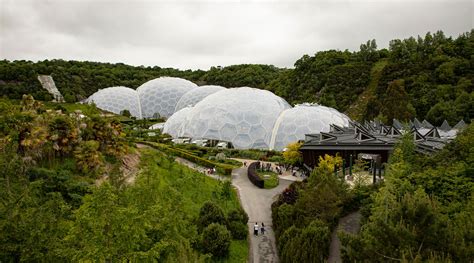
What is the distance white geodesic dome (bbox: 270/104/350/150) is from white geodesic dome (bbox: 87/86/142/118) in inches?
1458

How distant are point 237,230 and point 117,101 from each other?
59183 mm

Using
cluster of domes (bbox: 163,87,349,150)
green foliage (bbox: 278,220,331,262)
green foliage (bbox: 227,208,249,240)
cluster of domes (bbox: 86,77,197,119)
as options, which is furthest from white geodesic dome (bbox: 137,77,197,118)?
green foliage (bbox: 278,220,331,262)

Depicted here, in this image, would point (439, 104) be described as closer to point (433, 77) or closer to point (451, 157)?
point (433, 77)

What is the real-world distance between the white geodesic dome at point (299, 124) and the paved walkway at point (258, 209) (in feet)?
31.8

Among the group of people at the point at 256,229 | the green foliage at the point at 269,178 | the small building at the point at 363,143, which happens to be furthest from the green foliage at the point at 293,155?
the group of people at the point at 256,229

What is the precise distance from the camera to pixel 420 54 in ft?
212

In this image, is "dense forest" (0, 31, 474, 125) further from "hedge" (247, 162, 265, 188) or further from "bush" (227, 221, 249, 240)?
"bush" (227, 221, 249, 240)

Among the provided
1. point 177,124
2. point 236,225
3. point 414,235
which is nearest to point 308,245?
point 236,225

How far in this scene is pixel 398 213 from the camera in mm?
10328

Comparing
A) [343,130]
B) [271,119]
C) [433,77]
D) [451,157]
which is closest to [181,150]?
[271,119]

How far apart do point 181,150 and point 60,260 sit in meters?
29.8

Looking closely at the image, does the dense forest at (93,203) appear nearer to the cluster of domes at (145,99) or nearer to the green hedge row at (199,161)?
the green hedge row at (199,161)

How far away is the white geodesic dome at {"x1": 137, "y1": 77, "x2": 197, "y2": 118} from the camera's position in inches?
2936

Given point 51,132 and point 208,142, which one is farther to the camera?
point 208,142
